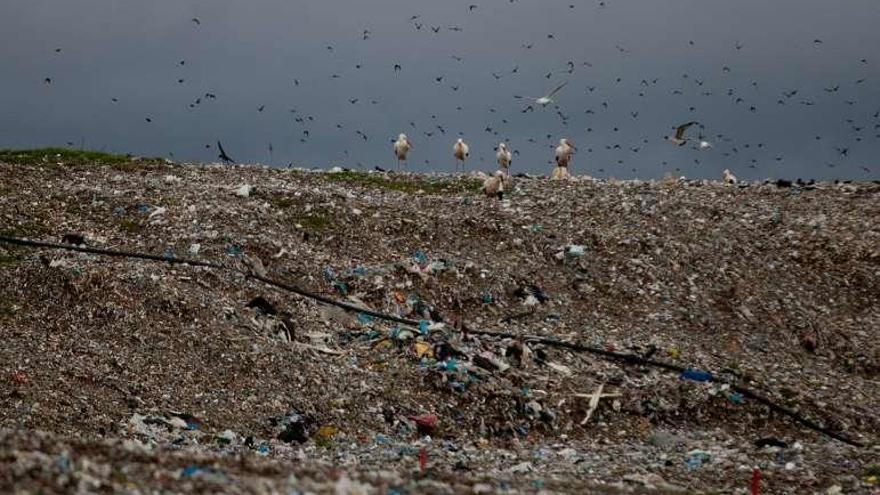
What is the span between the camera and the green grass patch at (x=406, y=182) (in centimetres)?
2633

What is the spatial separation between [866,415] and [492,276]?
6.63 meters

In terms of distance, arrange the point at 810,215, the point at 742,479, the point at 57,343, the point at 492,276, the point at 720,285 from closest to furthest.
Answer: the point at 742,479 < the point at 57,343 < the point at 492,276 < the point at 720,285 < the point at 810,215

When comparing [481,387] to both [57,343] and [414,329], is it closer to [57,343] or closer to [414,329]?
[414,329]

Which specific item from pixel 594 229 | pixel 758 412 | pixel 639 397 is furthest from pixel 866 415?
pixel 594 229

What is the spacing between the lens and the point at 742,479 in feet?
43.9

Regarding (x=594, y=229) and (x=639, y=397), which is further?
(x=594, y=229)

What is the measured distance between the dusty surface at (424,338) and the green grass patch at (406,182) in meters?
1.06

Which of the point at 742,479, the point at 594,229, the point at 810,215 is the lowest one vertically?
the point at 742,479

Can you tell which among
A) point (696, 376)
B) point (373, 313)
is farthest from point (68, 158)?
point (696, 376)

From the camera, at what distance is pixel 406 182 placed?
2702 cm

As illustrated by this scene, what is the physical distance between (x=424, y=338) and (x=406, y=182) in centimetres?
1033

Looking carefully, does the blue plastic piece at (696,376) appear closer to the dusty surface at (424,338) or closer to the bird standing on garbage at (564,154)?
the dusty surface at (424,338)

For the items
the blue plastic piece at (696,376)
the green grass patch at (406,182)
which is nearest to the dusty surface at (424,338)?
the blue plastic piece at (696,376)

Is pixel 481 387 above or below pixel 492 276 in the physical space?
below
